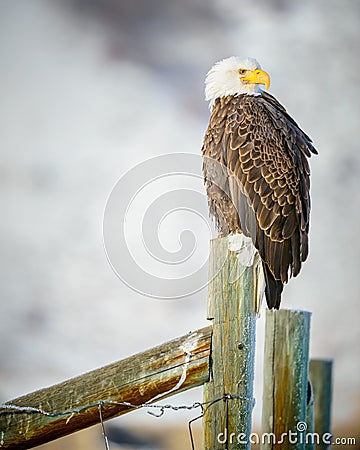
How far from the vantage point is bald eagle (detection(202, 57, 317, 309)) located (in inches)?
81.2

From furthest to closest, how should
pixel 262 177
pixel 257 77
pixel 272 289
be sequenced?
pixel 257 77
pixel 262 177
pixel 272 289

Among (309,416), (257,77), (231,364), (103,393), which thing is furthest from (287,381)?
(257,77)

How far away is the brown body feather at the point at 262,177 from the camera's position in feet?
6.77

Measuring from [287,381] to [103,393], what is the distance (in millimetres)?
741

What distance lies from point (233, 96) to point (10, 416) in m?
1.36

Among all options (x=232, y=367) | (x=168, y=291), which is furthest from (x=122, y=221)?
(x=232, y=367)

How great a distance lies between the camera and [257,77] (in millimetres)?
2289

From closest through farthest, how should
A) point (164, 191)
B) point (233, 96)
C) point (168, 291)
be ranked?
point (164, 191), point (168, 291), point (233, 96)

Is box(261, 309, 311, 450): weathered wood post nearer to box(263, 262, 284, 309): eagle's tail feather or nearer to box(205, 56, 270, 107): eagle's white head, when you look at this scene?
box(263, 262, 284, 309): eagle's tail feather

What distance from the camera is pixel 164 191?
5.93 ft

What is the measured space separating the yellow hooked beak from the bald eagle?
9cm

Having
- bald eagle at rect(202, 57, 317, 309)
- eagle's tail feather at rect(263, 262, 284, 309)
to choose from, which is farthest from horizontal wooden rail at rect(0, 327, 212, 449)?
bald eagle at rect(202, 57, 317, 309)

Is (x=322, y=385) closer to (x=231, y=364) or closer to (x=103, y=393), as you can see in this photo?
(x=231, y=364)

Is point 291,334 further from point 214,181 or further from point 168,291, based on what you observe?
point 214,181
